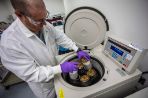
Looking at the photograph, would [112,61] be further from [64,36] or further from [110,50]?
[64,36]

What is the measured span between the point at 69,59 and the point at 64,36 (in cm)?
32

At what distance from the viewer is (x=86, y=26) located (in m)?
1.53

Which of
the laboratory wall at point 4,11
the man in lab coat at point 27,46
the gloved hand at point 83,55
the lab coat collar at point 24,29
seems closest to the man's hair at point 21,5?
the man in lab coat at point 27,46

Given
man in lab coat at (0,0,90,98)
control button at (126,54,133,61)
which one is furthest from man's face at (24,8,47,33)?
control button at (126,54,133,61)

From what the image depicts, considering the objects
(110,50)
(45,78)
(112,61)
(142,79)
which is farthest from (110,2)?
(45,78)

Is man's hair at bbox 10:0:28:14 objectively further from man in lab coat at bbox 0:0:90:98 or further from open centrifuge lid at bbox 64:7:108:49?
open centrifuge lid at bbox 64:7:108:49

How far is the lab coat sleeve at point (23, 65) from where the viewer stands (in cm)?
109

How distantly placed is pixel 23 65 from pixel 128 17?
3.76ft

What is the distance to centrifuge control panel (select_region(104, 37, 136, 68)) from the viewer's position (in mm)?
1081

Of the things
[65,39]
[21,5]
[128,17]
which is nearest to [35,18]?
[21,5]

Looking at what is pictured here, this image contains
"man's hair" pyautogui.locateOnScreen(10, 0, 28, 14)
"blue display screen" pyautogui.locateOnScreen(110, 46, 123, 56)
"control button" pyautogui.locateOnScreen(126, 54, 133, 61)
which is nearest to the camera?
"man's hair" pyautogui.locateOnScreen(10, 0, 28, 14)

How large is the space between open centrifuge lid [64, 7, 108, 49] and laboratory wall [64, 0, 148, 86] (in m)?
0.10

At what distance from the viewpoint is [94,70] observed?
1.50m

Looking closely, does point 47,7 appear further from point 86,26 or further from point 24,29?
point 24,29
